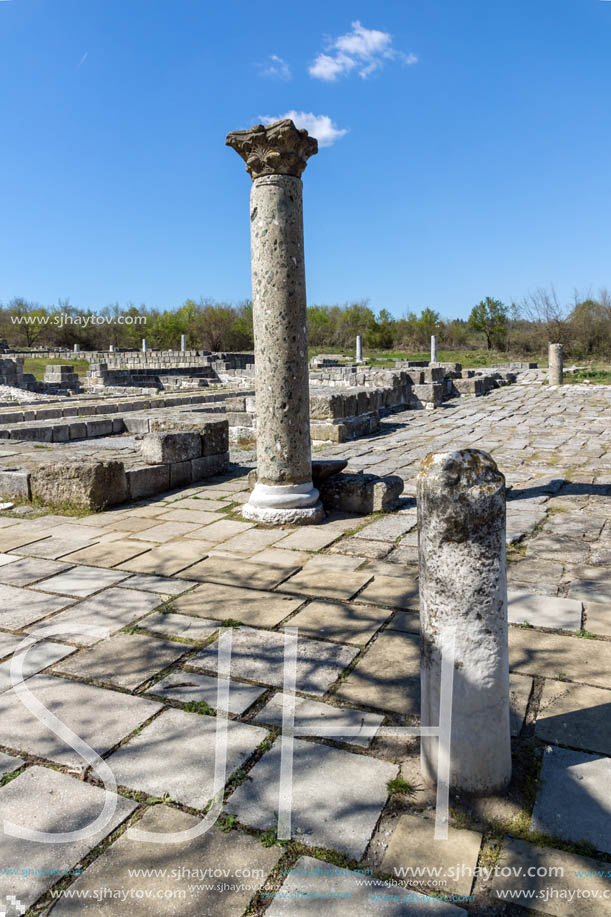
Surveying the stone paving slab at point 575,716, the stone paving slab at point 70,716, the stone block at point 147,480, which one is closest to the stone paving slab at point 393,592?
the stone paving slab at point 575,716

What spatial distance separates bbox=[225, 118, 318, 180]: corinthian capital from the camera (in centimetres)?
539

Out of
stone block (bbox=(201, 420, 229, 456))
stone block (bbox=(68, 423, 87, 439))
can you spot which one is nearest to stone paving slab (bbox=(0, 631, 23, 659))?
stone block (bbox=(201, 420, 229, 456))

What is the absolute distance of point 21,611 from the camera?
12.4ft

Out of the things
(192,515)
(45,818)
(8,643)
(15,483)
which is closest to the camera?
(45,818)

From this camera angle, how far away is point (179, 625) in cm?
356

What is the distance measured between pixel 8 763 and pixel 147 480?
15.2ft

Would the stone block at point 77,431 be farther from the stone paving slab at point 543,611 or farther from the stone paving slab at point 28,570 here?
the stone paving slab at point 543,611

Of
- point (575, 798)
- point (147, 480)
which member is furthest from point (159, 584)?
point (147, 480)

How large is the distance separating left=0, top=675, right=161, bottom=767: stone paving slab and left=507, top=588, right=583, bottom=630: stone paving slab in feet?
6.65

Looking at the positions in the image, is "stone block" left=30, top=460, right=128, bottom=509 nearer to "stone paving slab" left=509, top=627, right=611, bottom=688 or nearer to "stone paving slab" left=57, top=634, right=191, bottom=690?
"stone paving slab" left=57, top=634, right=191, bottom=690

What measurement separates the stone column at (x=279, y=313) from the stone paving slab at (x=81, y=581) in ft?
5.35

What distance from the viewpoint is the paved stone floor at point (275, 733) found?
6.06 ft

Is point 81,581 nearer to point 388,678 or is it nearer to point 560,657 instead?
point 388,678

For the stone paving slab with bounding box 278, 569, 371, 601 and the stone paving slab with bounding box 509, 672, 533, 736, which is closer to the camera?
the stone paving slab with bounding box 509, 672, 533, 736
